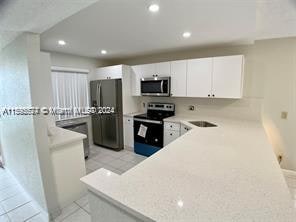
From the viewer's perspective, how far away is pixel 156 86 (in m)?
3.44

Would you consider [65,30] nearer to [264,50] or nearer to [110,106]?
[110,106]

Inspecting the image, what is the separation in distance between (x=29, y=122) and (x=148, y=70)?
2474mm

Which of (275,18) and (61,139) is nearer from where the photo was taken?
(275,18)

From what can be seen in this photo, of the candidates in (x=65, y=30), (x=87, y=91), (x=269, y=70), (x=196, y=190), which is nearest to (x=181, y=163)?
(x=196, y=190)

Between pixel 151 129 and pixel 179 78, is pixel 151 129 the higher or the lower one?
the lower one

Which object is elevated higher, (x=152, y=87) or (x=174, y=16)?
(x=174, y=16)

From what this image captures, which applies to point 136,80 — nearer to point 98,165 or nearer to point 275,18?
point 98,165

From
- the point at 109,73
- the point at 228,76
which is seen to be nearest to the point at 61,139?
the point at 109,73

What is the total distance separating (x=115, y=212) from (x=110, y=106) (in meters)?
3.03

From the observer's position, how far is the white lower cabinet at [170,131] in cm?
301

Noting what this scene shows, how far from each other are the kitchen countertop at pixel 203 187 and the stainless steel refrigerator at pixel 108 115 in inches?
95.0

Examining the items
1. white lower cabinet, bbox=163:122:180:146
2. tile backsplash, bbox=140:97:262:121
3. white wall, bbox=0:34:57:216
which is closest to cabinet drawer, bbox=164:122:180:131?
white lower cabinet, bbox=163:122:180:146

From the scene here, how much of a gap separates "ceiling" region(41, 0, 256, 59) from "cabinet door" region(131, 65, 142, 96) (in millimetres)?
859

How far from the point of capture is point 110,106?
379cm
